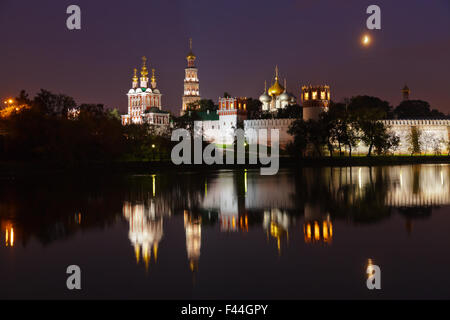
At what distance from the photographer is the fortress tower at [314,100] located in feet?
202

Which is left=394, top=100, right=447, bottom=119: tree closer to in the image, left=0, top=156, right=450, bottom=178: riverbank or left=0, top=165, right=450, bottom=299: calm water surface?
left=0, top=156, right=450, bottom=178: riverbank

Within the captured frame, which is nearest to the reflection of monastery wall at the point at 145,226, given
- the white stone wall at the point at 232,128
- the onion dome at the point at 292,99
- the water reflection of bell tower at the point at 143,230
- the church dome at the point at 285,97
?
the water reflection of bell tower at the point at 143,230

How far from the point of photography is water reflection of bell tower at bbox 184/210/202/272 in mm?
9375

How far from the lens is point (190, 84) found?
9181 cm

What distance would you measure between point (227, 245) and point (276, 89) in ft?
227

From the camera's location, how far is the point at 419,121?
6175 centimetres

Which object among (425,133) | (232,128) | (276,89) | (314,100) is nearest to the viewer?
(425,133)

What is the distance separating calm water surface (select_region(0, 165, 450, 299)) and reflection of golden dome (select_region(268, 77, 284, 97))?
60733 mm

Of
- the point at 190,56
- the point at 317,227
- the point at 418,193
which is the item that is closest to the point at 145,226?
the point at 317,227

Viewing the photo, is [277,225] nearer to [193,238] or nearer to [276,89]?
[193,238]

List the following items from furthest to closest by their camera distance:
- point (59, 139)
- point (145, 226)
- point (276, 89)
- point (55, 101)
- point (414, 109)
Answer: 1. point (414, 109)
2. point (276, 89)
3. point (55, 101)
4. point (59, 139)
5. point (145, 226)
